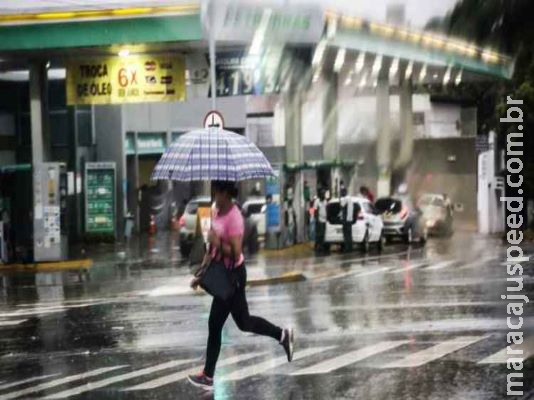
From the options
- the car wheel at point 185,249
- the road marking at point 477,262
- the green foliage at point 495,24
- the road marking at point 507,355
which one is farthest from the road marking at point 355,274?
the green foliage at point 495,24

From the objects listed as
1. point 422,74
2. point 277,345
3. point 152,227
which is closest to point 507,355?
point 277,345

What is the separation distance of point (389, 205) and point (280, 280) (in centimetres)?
1335

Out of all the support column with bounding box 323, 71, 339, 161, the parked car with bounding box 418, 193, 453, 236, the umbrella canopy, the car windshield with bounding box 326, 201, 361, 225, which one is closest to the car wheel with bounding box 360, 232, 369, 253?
the car windshield with bounding box 326, 201, 361, 225

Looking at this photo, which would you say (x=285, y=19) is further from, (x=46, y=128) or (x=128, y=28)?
(x=46, y=128)

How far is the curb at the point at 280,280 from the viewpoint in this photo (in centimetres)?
1866

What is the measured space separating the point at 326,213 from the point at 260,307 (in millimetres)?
13804

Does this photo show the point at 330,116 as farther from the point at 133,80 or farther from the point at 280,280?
the point at 280,280

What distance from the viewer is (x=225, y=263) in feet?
25.7

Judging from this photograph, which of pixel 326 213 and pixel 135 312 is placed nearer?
pixel 135 312

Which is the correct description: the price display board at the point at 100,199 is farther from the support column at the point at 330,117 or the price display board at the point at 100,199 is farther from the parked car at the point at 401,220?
the parked car at the point at 401,220

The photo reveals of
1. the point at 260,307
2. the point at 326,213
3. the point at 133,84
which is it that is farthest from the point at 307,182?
the point at 260,307

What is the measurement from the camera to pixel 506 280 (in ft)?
55.8

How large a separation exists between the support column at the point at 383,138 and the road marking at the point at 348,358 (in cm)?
2292

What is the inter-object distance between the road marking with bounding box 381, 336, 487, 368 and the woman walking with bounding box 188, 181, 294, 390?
146 centimetres
